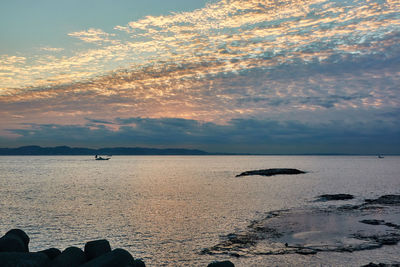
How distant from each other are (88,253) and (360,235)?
1935 centimetres

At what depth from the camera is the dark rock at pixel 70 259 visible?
14.8 metres

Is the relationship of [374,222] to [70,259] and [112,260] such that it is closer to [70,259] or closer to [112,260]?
[112,260]

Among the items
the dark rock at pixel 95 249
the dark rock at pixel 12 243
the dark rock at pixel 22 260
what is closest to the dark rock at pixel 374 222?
the dark rock at pixel 95 249

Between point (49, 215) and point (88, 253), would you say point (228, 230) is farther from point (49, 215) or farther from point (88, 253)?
point (49, 215)

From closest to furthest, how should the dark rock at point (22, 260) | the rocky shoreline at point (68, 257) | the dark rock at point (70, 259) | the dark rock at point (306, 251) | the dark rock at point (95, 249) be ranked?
the dark rock at point (22, 260), the rocky shoreline at point (68, 257), the dark rock at point (70, 259), the dark rock at point (95, 249), the dark rock at point (306, 251)

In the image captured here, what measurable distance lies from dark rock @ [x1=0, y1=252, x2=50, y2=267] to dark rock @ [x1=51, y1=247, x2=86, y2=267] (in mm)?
497

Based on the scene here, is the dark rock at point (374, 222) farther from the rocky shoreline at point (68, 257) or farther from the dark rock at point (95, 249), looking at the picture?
the dark rock at point (95, 249)

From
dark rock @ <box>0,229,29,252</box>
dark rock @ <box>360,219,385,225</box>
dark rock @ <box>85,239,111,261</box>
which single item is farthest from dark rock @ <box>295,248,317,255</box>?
dark rock @ <box>0,229,29,252</box>

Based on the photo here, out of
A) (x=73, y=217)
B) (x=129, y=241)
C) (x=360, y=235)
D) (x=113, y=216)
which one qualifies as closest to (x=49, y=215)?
(x=73, y=217)

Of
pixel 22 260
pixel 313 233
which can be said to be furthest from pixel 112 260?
pixel 313 233

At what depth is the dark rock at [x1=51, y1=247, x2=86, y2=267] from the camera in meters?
14.8

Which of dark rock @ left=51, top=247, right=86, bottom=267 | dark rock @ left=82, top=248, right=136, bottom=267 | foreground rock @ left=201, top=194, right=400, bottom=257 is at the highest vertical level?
dark rock @ left=82, top=248, right=136, bottom=267

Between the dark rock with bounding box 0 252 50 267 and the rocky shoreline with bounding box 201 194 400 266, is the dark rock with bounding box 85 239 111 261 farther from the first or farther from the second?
the rocky shoreline with bounding box 201 194 400 266

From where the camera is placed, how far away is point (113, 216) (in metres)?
33.4
